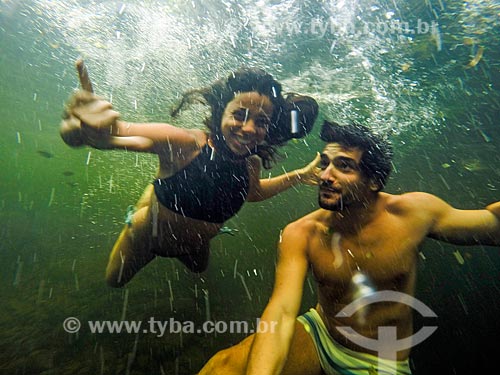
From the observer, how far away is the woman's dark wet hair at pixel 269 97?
3.73m

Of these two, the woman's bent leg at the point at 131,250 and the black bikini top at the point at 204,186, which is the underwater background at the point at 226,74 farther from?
the black bikini top at the point at 204,186

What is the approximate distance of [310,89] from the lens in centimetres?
1271

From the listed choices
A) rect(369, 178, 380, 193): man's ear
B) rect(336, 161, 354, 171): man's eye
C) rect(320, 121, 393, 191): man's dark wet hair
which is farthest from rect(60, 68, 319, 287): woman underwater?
rect(369, 178, 380, 193): man's ear

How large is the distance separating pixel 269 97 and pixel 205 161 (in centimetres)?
118

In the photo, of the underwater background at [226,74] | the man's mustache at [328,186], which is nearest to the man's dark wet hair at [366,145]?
the man's mustache at [328,186]

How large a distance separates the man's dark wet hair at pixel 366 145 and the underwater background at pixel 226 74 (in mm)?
5350

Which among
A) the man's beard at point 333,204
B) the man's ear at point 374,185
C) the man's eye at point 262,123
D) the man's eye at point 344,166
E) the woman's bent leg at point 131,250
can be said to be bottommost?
the woman's bent leg at point 131,250

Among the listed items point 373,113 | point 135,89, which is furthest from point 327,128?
point 135,89

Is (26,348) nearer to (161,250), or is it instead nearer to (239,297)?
(161,250)

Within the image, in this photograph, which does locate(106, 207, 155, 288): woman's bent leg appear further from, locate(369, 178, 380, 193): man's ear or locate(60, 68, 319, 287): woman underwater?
locate(369, 178, 380, 193): man's ear

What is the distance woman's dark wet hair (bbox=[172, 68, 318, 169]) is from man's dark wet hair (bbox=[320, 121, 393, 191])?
2.40 ft

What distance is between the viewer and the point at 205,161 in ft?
11.3

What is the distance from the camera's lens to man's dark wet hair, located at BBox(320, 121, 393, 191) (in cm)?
359

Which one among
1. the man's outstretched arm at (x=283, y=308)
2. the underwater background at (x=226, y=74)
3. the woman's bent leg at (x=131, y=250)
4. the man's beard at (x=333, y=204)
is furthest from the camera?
the underwater background at (x=226, y=74)
